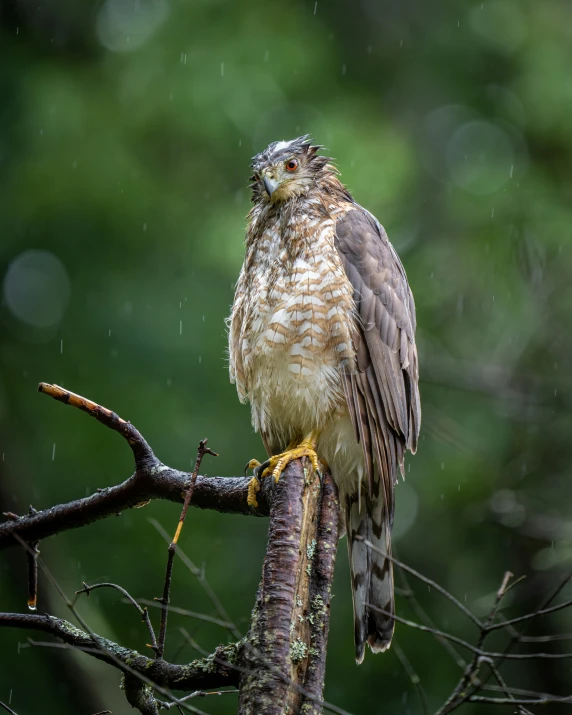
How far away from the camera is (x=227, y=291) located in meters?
6.99

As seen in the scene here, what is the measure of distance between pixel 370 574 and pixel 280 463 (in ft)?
2.51

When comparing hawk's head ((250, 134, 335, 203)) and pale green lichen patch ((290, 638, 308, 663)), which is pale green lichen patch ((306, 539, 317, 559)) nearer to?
pale green lichen patch ((290, 638, 308, 663))

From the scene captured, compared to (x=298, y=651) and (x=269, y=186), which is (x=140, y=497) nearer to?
(x=298, y=651)

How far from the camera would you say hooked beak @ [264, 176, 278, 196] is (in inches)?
153

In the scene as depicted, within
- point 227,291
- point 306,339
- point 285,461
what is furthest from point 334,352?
point 227,291

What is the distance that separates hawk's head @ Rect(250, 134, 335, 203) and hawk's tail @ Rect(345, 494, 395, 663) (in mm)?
1397

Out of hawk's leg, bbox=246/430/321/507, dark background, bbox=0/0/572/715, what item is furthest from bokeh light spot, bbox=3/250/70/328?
hawk's leg, bbox=246/430/321/507

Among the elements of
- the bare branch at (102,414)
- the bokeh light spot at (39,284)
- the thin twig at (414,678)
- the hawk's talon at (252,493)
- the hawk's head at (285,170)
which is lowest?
the thin twig at (414,678)

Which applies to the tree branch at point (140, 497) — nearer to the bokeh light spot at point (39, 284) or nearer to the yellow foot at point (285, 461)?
the yellow foot at point (285, 461)

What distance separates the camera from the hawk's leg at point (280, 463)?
2930 millimetres

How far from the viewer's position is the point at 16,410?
6.91m

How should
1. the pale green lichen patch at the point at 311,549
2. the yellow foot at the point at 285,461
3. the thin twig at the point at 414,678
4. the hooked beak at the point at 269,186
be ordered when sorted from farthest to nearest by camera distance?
the hooked beak at the point at 269,186 → the yellow foot at the point at 285,461 → the pale green lichen patch at the point at 311,549 → the thin twig at the point at 414,678

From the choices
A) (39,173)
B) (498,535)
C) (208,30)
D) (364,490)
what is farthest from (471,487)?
(208,30)

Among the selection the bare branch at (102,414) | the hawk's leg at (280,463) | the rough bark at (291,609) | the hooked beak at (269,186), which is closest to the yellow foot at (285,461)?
the hawk's leg at (280,463)
